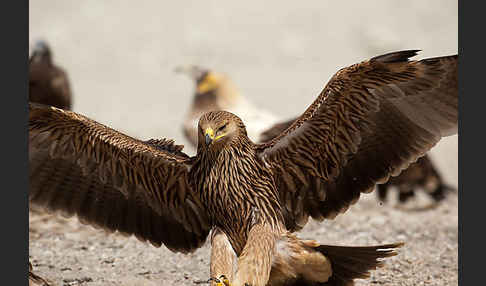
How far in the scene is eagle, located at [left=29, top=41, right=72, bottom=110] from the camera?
9.64 metres

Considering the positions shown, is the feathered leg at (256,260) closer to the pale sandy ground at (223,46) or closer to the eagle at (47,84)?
the pale sandy ground at (223,46)

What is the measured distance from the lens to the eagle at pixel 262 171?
4.58 m

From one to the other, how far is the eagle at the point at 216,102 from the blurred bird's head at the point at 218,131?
5023mm

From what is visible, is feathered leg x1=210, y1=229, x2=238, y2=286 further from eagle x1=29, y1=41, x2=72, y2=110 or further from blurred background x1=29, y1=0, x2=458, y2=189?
blurred background x1=29, y1=0, x2=458, y2=189

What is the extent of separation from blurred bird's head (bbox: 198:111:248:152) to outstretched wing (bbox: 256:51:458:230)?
30 centimetres

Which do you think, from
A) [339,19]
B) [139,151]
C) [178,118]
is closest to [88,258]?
[139,151]

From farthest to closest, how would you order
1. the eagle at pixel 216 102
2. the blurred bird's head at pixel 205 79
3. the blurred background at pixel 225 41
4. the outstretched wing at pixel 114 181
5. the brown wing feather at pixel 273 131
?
the blurred background at pixel 225 41 < the blurred bird's head at pixel 205 79 < the eagle at pixel 216 102 < the brown wing feather at pixel 273 131 < the outstretched wing at pixel 114 181

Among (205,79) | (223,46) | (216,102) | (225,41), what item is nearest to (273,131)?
(216,102)

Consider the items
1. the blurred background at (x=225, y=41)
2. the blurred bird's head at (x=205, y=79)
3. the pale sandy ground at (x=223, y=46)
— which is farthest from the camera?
the blurred background at (x=225, y=41)

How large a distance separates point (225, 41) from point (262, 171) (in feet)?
47.9

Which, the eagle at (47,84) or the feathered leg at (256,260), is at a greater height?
→ the eagle at (47,84)

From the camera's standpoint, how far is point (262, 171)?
4.83m

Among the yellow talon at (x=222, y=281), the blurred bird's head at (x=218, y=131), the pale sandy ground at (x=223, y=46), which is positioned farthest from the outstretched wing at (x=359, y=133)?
the pale sandy ground at (x=223, y=46)

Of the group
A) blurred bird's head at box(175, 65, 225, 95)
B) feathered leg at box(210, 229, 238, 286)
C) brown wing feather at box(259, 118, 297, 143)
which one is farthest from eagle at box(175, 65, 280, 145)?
feathered leg at box(210, 229, 238, 286)
